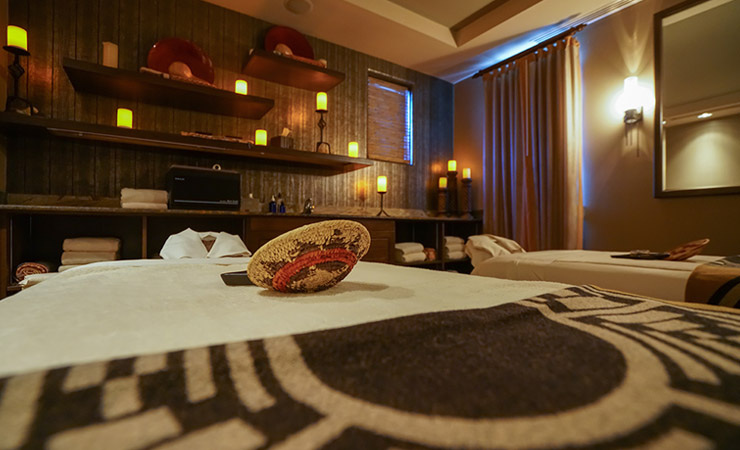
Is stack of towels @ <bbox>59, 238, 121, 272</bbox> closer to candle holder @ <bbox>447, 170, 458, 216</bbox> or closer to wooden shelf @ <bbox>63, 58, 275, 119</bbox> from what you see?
wooden shelf @ <bbox>63, 58, 275, 119</bbox>

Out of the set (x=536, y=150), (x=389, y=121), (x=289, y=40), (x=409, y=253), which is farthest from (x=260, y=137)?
(x=536, y=150)

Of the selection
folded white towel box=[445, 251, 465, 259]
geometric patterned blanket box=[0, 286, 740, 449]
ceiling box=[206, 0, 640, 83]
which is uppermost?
ceiling box=[206, 0, 640, 83]

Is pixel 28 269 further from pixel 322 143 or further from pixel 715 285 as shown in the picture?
pixel 715 285

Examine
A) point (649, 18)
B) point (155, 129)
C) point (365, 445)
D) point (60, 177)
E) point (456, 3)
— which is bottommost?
point (365, 445)

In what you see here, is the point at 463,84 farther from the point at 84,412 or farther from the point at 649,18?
the point at 84,412

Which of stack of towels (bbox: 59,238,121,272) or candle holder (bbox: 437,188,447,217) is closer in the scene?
stack of towels (bbox: 59,238,121,272)

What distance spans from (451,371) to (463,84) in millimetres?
4440

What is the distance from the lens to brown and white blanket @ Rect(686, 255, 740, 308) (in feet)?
3.62

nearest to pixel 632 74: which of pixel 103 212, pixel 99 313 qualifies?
pixel 99 313

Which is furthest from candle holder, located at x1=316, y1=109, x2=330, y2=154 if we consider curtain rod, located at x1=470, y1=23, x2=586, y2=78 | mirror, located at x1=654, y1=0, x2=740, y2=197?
mirror, located at x1=654, y1=0, x2=740, y2=197

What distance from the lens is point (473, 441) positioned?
203 millimetres

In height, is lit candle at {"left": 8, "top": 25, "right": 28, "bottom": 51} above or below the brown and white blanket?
above

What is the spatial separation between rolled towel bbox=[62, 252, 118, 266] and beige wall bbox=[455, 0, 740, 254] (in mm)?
3745

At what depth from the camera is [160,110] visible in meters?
2.52
